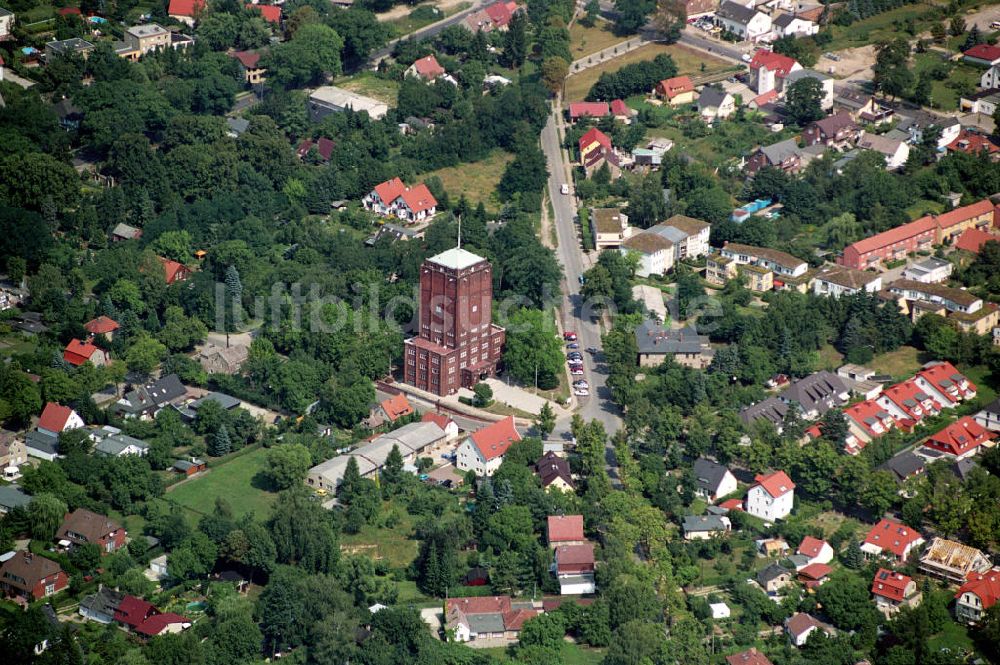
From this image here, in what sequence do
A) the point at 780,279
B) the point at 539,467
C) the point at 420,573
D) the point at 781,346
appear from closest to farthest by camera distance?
the point at 420,573 < the point at 539,467 < the point at 781,346 < the point at 780,279

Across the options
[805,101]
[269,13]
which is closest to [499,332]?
[805,101]

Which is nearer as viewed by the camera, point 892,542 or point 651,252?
point 892,542

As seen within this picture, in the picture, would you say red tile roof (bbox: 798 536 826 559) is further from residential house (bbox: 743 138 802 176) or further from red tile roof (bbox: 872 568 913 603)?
residential house (bbox: 743 138 802 176)

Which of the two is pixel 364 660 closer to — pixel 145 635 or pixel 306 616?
pixel 306 616

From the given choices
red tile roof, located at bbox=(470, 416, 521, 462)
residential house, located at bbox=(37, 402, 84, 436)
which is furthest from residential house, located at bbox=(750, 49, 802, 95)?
residential house, located at bbox=(37, 402, 84, 436)

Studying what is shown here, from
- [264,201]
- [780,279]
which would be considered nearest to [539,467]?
[780,279]

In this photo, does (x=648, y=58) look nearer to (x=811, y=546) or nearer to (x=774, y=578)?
(x=811, y=546)

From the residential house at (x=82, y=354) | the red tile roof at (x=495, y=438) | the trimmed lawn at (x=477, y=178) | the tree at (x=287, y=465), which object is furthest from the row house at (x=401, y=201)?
the tree at (x=287, y=465)
